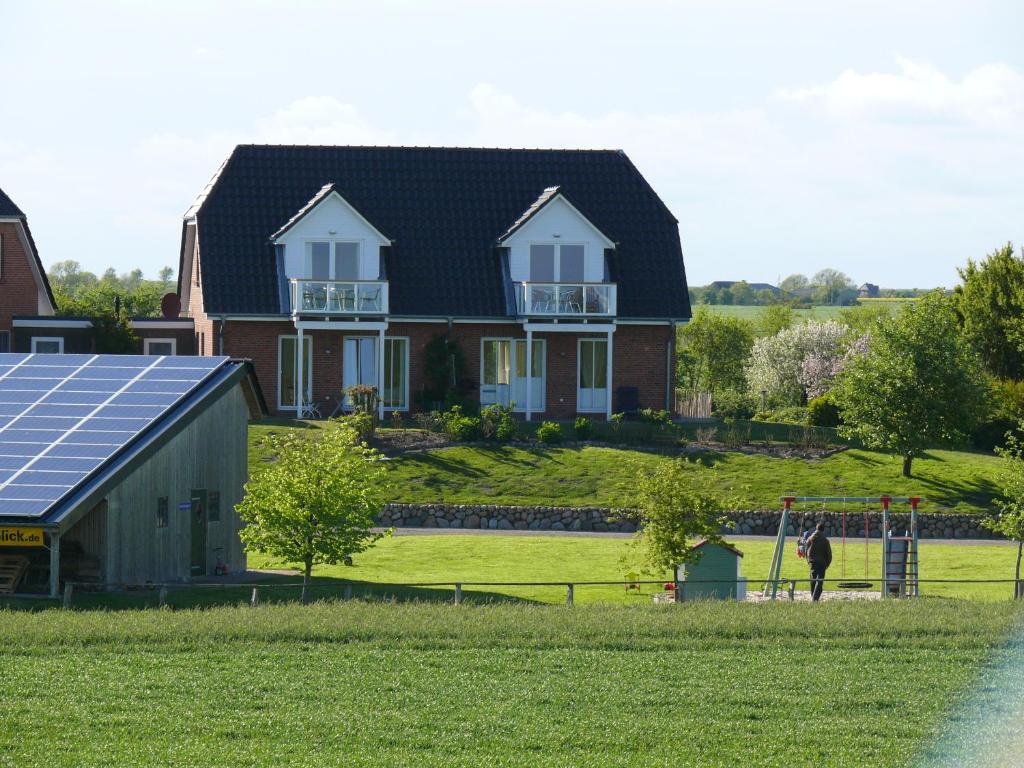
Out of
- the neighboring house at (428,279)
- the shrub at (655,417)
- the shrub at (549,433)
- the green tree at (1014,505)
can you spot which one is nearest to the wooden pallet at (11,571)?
the green tree at (1014,505)

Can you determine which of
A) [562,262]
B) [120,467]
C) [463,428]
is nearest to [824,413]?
[562,262]

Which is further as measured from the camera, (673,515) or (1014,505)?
(1014,505)

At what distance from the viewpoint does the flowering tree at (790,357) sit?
250ft

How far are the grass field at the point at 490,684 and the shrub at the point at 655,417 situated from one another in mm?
22863

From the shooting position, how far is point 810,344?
77500mm

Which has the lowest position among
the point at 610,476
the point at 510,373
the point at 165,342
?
the point at 610,476

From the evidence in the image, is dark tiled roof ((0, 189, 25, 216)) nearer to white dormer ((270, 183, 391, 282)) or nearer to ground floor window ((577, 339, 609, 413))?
white dormer ((270, 183, 391, 282))

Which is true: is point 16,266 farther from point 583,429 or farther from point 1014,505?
point 1014,505

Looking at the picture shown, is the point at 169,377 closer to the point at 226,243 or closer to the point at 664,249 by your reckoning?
the point at 226,243

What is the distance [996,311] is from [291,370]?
88.4ft

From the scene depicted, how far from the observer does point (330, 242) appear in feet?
166

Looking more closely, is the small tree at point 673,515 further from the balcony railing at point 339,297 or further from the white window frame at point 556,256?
the white window frame at point 556,256

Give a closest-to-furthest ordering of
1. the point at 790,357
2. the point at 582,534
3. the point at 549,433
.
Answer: the point at 582,534, the point at 549,433, the point at 790,357

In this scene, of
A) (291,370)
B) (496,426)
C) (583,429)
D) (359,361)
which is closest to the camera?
(496,426)
